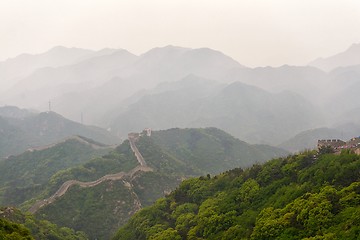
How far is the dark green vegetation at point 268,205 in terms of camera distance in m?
32.5

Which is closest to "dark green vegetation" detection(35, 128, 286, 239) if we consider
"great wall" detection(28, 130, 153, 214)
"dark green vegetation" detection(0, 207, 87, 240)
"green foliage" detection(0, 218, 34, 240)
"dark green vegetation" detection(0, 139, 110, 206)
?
"great wall" detection(28, 130, 153, 214)

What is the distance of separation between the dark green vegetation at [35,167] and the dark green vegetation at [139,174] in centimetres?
1007

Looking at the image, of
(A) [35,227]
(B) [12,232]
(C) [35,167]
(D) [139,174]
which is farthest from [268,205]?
(C) [35,167]

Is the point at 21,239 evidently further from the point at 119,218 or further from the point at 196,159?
the point at 196,159

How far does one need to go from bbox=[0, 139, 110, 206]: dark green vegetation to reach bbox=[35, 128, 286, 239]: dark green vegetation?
33.1ft

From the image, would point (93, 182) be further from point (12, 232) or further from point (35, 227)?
point (12, 232)

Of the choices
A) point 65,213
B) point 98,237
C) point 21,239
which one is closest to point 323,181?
point 21,239

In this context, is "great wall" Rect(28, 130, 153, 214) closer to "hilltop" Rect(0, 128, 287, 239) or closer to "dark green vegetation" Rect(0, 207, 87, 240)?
"hilltop" Rect(0, 128, 287, 239)

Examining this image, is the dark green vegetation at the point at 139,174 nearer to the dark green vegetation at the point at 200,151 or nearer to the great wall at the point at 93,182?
the dark green vegetation at the point at 200,151

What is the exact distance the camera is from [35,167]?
133 metres

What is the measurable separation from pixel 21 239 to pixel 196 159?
121133 mm

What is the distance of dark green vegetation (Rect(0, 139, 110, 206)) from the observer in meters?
102

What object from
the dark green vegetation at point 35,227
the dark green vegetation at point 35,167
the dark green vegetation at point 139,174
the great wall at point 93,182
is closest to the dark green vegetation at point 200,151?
the dark green vegetation at point 139,174

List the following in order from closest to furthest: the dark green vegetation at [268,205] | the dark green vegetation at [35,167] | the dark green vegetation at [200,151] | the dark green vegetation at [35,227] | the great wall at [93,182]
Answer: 1. the dark green vegetation at [268,205]
2. the dark green vegetation at [35,227]
3. the great wall at [93,182]
4. the dark green vegetation at [35,167]
5. the dark green vegetation at [200,151]
